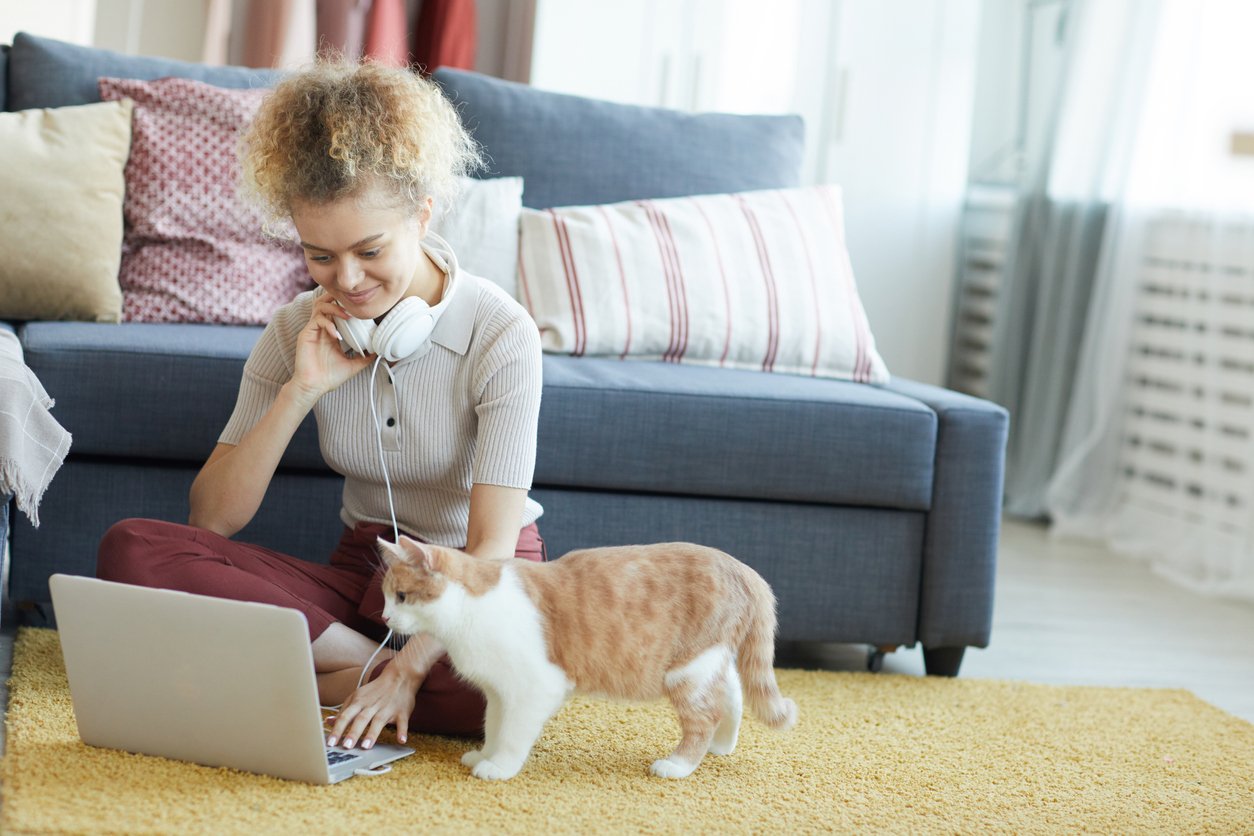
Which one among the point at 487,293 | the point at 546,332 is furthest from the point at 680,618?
the point at 546,332

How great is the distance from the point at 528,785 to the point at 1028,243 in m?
2.55

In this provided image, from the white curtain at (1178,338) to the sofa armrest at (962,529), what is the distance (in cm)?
110

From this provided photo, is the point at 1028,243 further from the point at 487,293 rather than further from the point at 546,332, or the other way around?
the point at 487,293

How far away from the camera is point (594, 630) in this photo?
57.1 inches

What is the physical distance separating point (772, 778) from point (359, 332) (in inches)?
28.2

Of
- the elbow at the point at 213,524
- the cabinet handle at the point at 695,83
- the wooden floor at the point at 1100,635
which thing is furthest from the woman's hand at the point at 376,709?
the cabinet handle at the point at 695,83

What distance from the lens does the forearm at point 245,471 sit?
159cm

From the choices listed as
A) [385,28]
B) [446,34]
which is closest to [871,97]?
[446,34]

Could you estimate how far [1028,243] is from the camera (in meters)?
3.56

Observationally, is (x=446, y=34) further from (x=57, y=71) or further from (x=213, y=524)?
(x=213, y=524)

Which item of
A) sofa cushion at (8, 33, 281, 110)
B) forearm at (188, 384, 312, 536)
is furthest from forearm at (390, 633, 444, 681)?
sofa cushion at (8, 33, 281, 110)

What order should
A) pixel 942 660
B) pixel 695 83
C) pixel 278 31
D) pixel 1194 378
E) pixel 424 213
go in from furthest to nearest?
pixel 695 83, pixel 278 31, pixel 1194 378, pixel 942 660, pixel 424 213

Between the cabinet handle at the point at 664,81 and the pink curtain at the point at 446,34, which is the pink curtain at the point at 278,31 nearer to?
the pink curtain at the point at 446,34

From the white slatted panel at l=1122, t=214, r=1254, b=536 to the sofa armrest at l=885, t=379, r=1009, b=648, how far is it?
1155 millimetres
